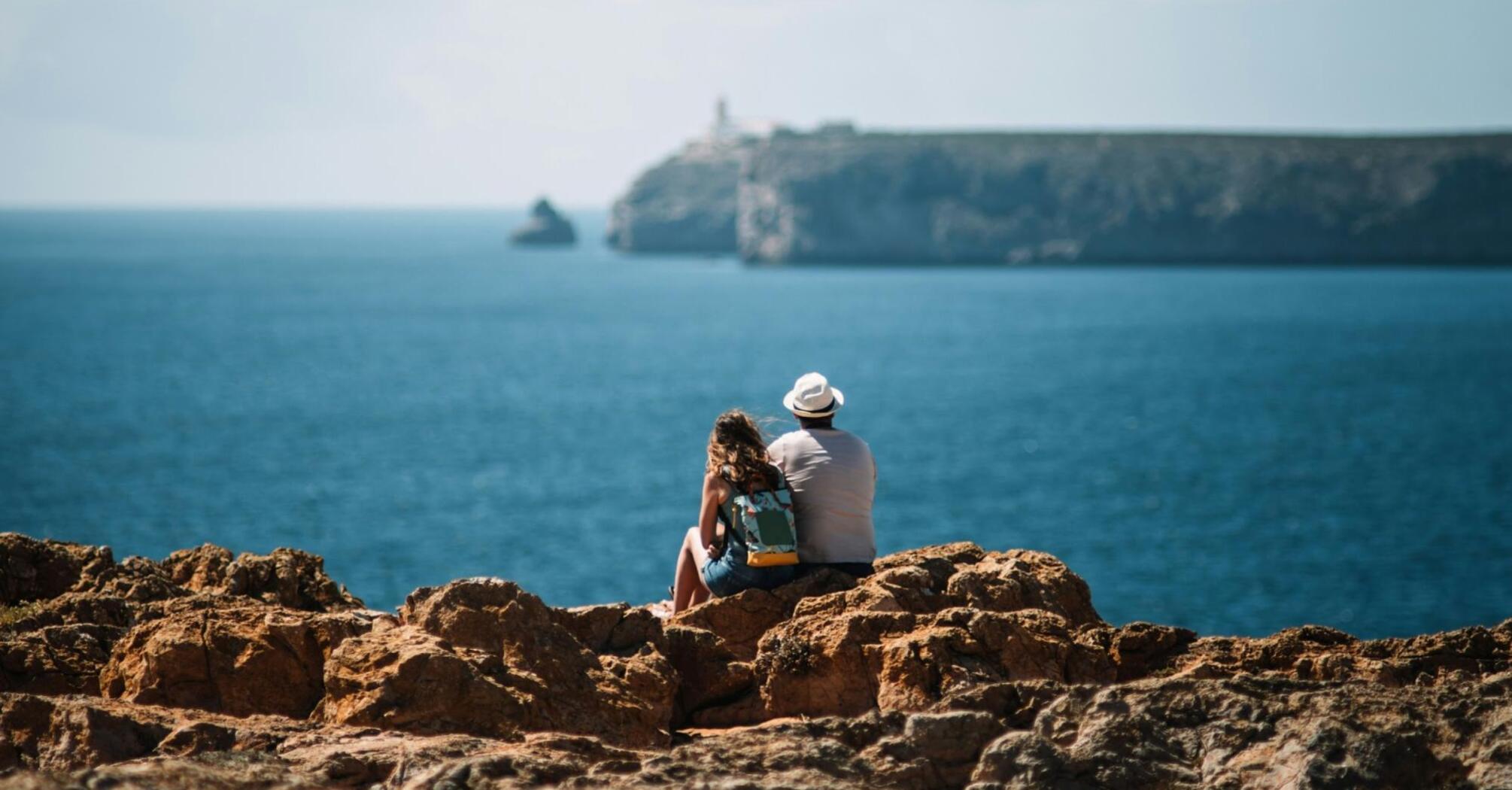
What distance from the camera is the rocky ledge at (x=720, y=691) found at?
446 cm

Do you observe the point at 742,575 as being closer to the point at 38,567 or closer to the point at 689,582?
the point at 689,582

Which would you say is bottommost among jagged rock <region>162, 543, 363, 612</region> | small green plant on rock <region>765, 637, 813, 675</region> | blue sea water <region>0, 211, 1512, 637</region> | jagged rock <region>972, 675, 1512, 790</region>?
blue sea water <region>0, 211, 1512, 637</region>

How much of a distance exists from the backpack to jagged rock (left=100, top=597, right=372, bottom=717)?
195cm

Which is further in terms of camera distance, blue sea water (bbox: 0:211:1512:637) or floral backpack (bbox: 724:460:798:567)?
blue sea water (bbox: 0:211:1512:637)

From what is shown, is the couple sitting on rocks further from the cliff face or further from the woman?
the cliff face

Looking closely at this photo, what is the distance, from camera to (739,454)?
716 cm

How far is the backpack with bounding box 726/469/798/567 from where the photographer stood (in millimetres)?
7078

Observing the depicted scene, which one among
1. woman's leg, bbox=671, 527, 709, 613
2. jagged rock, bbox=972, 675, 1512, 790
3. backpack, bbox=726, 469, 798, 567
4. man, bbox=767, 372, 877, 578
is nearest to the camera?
jagged rock, bbox=972, 675, 1512, 790

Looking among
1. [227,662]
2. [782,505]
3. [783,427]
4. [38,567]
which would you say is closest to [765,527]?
[782,505]

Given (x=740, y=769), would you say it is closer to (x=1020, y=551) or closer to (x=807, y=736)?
(x=807, y=736)

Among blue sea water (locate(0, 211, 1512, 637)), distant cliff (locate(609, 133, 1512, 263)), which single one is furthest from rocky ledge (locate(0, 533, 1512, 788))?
distant cliff (locate(609, 133, 1512, 263))

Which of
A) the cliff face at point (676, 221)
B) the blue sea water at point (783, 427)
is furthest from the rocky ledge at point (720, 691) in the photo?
the cliff face at point (676, 221)

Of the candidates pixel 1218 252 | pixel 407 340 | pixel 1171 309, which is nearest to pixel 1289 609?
pixel 407 340

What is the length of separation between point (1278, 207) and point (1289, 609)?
14312 cm
